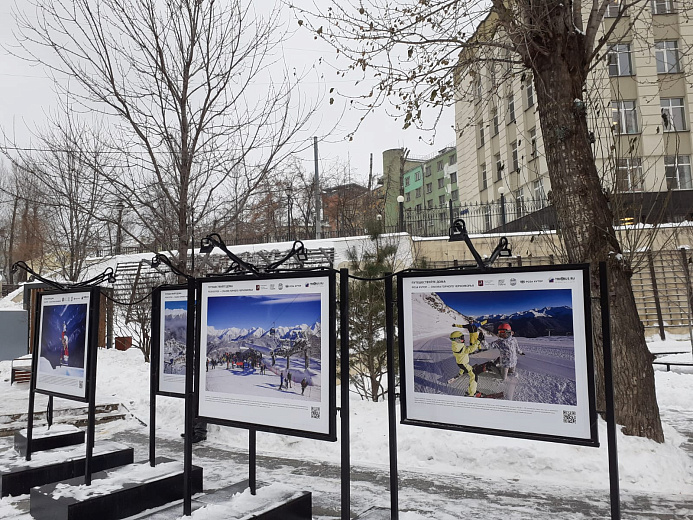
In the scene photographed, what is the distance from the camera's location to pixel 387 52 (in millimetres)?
7277

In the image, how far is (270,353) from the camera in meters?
3.55

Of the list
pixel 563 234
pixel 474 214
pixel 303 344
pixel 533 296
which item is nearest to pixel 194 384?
pixel 303 344

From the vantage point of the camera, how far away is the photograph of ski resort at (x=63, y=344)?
191 inches

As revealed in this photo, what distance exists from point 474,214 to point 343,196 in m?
11.4

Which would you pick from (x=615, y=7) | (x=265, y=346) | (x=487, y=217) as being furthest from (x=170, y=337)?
(x=615, y=7)

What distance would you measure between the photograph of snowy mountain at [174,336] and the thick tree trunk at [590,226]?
14.6 feet

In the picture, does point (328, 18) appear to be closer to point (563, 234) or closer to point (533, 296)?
point (563, 234)

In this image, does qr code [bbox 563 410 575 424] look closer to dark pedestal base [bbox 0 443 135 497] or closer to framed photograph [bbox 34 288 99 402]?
framed photograph [bbox 34 288 99 402]

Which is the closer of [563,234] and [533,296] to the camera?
[533,296]

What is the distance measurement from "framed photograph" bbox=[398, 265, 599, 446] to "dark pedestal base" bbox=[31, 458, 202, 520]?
2.28 m

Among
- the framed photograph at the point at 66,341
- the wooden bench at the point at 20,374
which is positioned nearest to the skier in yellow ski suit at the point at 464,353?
the framed photograph at the point at 66,341

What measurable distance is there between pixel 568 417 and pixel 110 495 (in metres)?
3.35

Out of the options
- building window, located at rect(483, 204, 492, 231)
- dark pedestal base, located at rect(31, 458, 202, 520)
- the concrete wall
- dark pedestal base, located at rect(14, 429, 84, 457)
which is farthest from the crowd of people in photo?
building window, located at rect(483, 204, 492, 231)

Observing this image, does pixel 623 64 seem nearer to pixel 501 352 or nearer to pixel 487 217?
pixel 487 217
